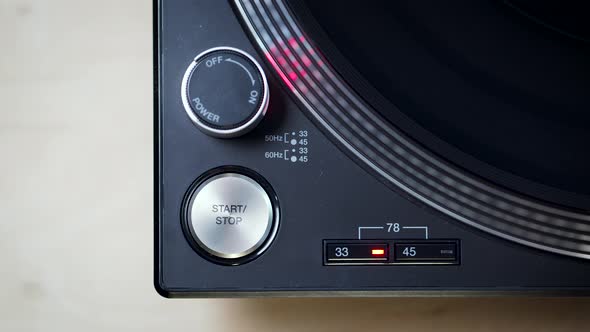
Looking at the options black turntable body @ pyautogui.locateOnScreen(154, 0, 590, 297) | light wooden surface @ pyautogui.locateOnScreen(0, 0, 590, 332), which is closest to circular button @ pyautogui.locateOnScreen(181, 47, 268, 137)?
black turntable body @ pyautogui.locateOnScreen(154, 0, 590, 297)

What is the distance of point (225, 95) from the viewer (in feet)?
1.74

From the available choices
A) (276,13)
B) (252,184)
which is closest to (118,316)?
(252,184)

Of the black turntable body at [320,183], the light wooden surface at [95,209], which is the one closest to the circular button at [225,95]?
the black turntable body at [320,183]

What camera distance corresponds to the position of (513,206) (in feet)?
1.77

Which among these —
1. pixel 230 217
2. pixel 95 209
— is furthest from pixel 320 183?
pixel 95 209

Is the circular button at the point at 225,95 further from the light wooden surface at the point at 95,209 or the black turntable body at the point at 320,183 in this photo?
the light wooden surface at the point at 95,209

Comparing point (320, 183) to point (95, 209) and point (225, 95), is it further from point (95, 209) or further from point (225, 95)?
point (95, 209)

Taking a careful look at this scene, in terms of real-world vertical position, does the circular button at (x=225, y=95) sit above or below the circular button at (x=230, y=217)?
above

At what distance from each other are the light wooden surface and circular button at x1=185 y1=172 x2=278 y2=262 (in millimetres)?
109

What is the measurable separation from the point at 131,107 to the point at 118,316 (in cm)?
19

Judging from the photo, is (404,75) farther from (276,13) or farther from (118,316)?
(118,316)

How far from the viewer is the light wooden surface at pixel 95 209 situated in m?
0.62

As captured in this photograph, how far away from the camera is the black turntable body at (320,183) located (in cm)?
54

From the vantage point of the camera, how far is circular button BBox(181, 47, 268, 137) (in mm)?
530
